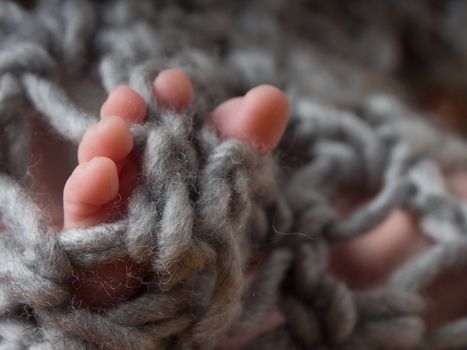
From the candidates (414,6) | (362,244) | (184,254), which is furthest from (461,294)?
(414,6)

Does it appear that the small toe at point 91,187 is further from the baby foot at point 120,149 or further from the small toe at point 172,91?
the small toe at point 172,91

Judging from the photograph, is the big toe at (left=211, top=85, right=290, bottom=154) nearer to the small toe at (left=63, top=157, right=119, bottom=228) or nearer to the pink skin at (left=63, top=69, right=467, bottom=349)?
the pink skin at (left=63, top=69, right=467, bottom=349)

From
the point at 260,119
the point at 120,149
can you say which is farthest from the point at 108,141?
the point at 260,119

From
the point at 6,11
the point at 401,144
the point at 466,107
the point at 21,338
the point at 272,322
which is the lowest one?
the point at 21,338

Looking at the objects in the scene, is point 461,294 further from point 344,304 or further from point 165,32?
point 165,32

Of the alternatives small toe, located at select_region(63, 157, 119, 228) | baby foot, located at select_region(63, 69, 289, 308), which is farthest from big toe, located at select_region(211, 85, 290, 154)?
small toe, located at select_region(63, 157, 119, 228)

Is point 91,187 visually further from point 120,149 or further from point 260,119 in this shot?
point 260,119
